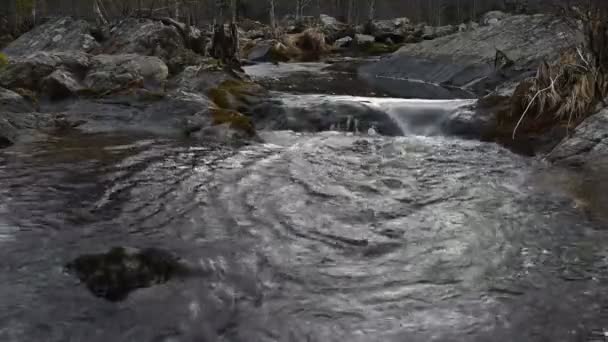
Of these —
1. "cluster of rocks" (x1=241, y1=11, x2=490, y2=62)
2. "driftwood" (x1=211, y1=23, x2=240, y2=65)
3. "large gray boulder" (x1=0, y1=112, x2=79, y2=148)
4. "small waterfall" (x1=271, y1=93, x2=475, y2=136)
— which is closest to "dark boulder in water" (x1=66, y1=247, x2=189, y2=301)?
"large gray boulder" (x1=0, y1=112, x2=79, y2=148)

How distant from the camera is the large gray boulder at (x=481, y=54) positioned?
14849 millimetres

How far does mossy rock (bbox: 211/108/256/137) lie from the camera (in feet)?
31.7

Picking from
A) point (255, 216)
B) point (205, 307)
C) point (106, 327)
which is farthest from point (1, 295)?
point (255, 216)

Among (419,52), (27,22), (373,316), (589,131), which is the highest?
(27,22)

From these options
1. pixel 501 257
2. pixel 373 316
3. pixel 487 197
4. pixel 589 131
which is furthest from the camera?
pixel 589 131

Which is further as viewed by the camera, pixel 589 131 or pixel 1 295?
pixel 589 131

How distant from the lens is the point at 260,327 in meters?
3.42

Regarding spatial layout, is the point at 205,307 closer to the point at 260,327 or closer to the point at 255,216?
the point at 260,327

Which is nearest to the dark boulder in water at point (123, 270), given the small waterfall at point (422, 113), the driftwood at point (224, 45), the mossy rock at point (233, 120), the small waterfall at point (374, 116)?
the mossy rock at point (233, 120)

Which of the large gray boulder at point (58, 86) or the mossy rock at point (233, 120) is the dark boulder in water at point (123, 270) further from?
the large gray boulder at point (58, 86)

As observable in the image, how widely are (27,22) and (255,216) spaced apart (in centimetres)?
3928

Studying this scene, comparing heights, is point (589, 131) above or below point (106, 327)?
above

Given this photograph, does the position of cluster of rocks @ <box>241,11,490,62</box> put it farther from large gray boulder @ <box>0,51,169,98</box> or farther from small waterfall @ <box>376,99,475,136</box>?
small waterfall @ <box>376,99,475,136</box>

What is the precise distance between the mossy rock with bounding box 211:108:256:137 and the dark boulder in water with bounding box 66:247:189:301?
5406 mm
